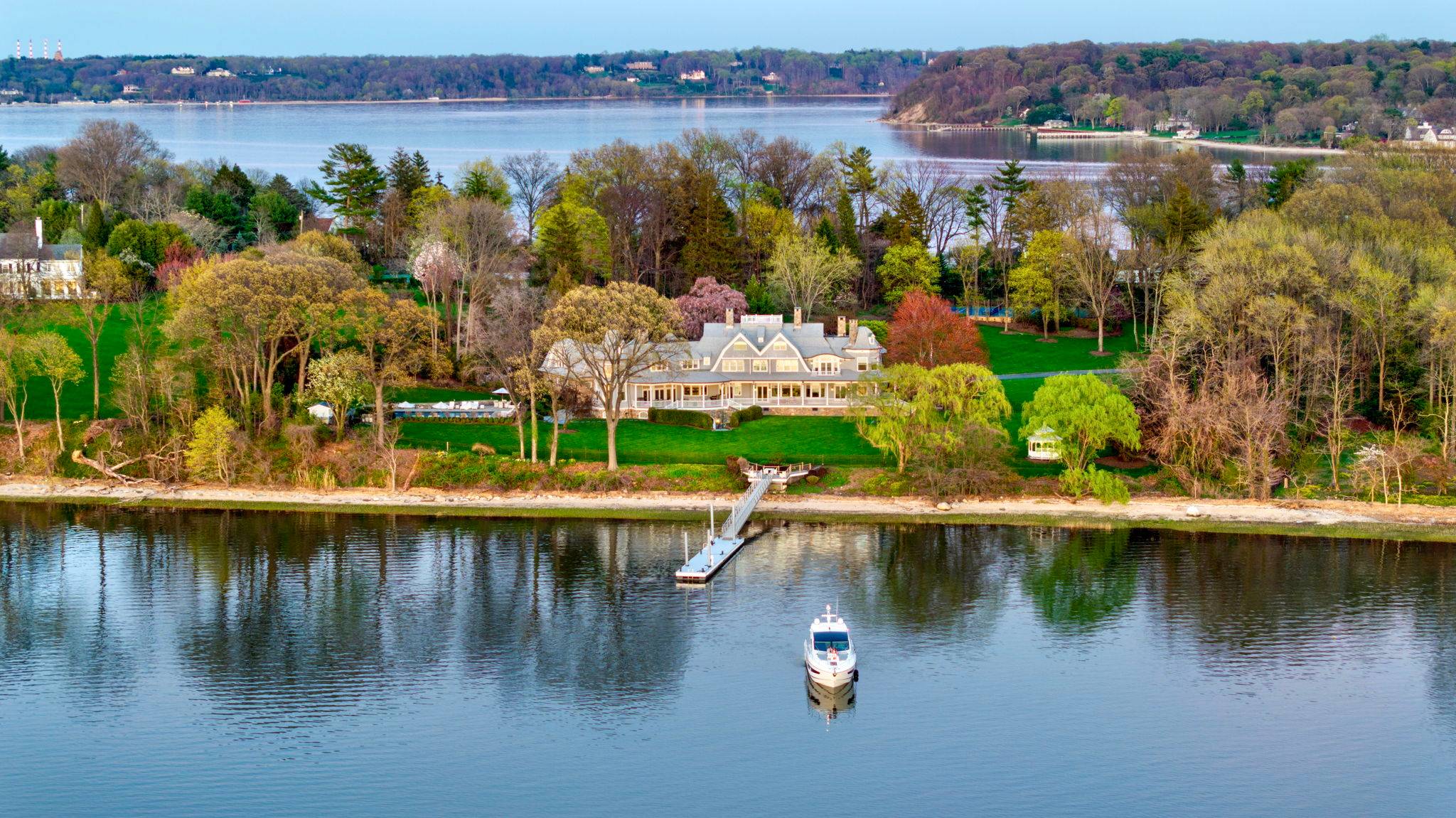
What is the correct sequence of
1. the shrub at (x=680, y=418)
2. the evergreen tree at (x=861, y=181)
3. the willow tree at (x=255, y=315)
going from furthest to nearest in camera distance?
the evergreen tree at (x=861, y=181) < the shrub at (x=680, y=418) < the willow tree at (x=255, y=315)

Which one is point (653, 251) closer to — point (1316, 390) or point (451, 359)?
point (451, 359)

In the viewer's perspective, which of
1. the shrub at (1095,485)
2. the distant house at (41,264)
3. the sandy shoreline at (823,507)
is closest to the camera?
the sandy shoreline at (823,507)

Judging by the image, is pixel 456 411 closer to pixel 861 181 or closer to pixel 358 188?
pixel 358 188

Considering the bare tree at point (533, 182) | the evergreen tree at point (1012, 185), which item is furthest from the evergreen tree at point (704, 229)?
the evergreen tree at point (1012, 185)

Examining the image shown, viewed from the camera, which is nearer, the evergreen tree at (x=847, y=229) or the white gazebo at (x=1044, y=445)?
the white gazebo at (x=1044, y=445)

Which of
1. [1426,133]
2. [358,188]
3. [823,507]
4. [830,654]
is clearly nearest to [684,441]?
[823,507]

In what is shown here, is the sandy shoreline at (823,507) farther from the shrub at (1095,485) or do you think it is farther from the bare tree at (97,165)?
the bare tree at (97,165)

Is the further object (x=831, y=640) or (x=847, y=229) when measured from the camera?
(x=847, y=229)
